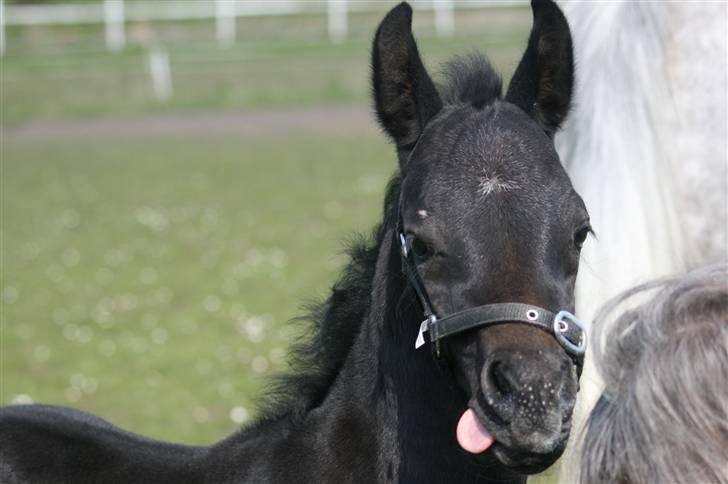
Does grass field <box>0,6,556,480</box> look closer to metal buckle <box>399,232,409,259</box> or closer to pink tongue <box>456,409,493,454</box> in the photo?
metal buckle <box>399,232,409,259</box>

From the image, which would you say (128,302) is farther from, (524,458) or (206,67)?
(206,67)

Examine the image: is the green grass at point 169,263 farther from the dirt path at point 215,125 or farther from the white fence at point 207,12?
the white fence at point 207,12

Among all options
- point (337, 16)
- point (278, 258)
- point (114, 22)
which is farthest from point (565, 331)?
point (337, 16)

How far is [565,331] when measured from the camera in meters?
2.52

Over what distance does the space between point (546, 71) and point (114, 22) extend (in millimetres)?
27675

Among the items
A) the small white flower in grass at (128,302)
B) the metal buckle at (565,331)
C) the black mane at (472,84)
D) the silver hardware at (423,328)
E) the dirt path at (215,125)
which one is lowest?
the dirt path at (215,125)

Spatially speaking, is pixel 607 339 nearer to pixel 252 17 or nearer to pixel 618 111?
pixel 618 111

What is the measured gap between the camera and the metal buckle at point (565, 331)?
8.21 ft

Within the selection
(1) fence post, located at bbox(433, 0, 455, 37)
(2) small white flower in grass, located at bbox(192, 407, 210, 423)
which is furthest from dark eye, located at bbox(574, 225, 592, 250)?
(1) fence post, located at bbox(433, 0, 455, 37)

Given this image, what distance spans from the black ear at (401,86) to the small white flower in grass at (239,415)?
348 cm

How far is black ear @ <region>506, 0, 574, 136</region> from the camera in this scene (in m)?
3.05

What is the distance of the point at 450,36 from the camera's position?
28.2 meters

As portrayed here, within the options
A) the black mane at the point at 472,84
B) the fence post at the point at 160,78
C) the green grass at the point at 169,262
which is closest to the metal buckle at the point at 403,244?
the black mane at the point at 472,84

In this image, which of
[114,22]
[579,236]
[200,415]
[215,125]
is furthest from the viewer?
[114,22]
